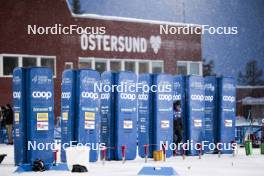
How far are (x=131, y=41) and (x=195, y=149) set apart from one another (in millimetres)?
19140

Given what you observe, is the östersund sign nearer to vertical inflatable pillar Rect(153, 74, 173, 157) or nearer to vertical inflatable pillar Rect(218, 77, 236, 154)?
vertical inflatable pillar Rect(218, 77, 236, 154)

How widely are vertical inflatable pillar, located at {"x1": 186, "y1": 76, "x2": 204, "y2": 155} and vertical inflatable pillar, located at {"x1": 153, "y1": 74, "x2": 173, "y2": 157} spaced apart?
0.91 metres

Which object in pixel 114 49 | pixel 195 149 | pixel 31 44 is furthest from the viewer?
pixel 114 49

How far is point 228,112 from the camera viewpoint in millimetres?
20594

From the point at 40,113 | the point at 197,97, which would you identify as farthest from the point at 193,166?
the point at 197,97

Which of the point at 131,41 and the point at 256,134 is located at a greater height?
Answer: the point at 131,41

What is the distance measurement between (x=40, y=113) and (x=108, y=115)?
2.16m

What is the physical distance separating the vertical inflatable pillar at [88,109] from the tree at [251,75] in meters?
79.7

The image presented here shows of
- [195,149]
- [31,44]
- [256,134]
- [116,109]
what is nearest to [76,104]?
[116,109]

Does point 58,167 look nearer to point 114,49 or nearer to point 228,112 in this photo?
point 228,112

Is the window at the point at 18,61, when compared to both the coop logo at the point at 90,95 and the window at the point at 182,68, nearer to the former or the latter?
the window at the point at 182,68

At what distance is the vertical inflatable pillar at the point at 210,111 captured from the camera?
20.5 metres

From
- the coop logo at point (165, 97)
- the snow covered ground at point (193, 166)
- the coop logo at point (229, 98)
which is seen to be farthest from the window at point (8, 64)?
the coop logo at point (165, 97)

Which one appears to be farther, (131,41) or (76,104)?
(131,41)
